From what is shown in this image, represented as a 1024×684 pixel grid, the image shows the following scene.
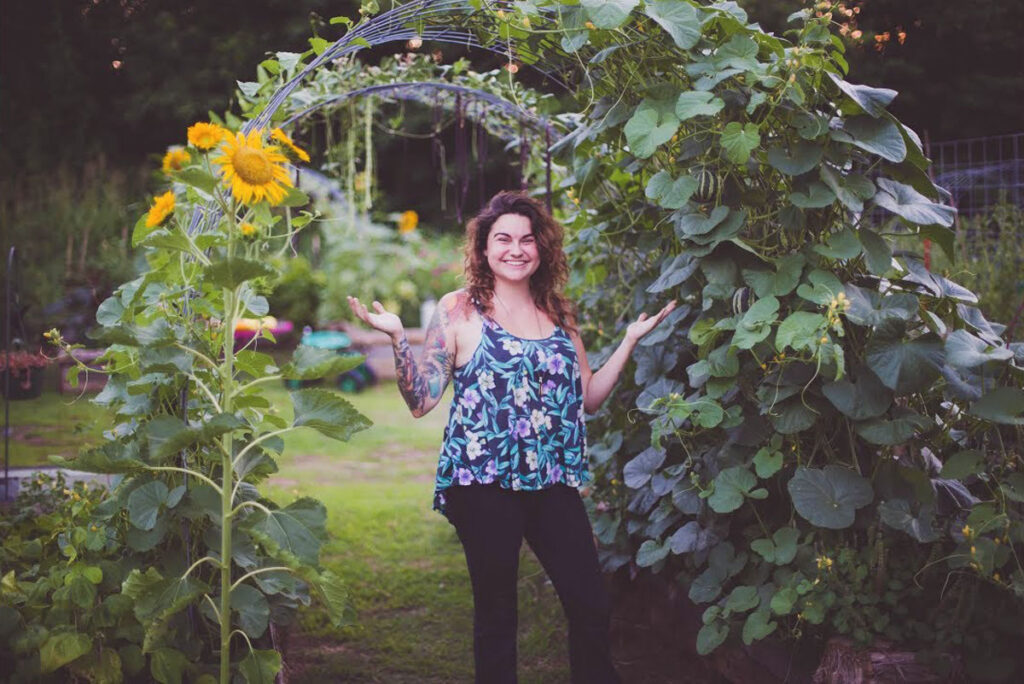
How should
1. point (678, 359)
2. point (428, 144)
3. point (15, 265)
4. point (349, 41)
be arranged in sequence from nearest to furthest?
point (349, 41)
point (678, 359)
point (15, 265)
point (428, 144)

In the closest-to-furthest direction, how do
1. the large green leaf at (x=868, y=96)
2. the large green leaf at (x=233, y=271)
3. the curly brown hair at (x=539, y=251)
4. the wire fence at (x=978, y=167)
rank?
the large green leaf at (x=233, y=271) → the large green leaf at (x=868, y=96) → the curly brown hair at (x=539, y=251) → the wire fence at (x=978, y=167)

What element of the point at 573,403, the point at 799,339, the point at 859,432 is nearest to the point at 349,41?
the point at 573,403

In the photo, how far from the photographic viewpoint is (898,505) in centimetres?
210

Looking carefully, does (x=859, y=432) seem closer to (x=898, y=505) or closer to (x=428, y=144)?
(x=898, y=505)

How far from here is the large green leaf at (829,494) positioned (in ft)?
6.95

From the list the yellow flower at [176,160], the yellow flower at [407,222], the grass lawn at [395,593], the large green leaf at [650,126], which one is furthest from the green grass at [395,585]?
the yellow flower at [407,222]

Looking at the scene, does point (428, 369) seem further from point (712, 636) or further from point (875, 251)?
point (875, 251)

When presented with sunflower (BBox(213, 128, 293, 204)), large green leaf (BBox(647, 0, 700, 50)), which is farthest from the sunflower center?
large green leaf (BBox(647, 0, 700, 50))

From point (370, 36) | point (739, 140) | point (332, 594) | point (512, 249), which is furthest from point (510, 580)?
point (370, 36)

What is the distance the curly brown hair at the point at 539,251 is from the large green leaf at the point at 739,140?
531mm

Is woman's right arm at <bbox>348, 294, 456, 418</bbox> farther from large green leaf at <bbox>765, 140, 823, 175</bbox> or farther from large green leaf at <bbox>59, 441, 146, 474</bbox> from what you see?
large green leaf at <bbox>765, 140, 823, 175</bbox>

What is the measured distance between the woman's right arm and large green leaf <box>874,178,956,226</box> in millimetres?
1037

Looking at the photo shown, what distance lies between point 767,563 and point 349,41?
174cm

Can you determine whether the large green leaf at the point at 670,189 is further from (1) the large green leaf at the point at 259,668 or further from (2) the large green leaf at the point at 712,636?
(1) the large green leaf at the point at 259,668
